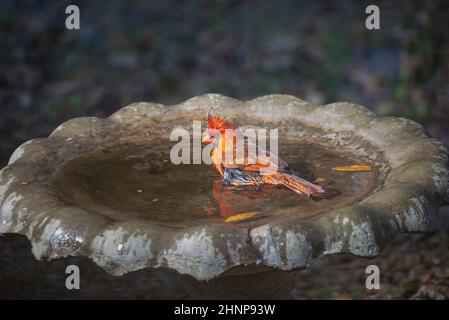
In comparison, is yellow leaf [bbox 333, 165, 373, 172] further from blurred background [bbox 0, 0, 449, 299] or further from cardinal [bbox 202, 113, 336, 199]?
blurred background [bbox 0, 0, 449, 299]

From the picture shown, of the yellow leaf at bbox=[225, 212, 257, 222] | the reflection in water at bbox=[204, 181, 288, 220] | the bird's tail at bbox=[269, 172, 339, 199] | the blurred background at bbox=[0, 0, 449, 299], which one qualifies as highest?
the blurred background at bbox=[0, 0, 449, 299]

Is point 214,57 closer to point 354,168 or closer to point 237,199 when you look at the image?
point 354,168

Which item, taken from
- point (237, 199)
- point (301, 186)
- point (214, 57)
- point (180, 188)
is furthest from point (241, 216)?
point (214, 57)

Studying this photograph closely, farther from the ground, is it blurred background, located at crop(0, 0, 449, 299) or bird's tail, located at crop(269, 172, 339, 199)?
blurred background, located at crop(0, 0, 449, 299)

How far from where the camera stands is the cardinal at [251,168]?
3379 millimetres

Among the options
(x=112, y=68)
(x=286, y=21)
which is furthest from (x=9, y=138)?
(x=286, y=21)

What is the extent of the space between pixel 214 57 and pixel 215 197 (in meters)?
4.83

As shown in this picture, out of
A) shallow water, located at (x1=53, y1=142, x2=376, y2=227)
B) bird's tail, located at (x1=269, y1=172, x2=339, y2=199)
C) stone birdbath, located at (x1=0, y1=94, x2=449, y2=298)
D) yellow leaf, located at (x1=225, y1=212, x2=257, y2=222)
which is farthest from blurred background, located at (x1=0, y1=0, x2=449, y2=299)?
yellow leaf, located at (x1=225, y1=212, x2=257, y2=222)

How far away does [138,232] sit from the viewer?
2.92 m

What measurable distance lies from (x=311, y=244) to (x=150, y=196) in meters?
0.88

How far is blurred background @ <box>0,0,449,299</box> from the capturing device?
269 inches

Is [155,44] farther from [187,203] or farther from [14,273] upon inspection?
[187,203]

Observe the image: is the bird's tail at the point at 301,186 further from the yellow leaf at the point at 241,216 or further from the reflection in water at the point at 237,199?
the yellow leaf at the point at 241,216

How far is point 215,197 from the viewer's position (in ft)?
11.3
